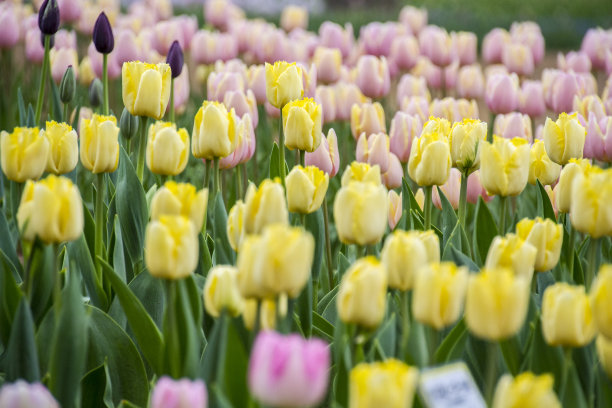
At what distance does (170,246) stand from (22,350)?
363 mm

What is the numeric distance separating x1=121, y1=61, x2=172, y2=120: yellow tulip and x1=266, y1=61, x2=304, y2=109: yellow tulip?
261 mm

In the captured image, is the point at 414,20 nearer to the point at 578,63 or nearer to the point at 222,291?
the point at 578,63

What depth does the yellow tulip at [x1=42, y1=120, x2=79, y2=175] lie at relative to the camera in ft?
5.21

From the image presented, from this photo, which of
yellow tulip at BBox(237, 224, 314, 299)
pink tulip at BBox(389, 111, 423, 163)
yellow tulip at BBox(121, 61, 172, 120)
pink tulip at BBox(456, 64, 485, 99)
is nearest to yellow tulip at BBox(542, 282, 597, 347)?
yellow tulip at BBox(237, 224, 314, 299)

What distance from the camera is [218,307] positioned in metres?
1.22

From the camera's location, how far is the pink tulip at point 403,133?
227 centimetres

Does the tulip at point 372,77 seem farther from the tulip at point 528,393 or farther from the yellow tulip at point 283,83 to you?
the tulip at point 528,393

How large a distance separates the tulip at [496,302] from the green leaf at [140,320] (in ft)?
1.97

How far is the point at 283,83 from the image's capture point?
6.36ft

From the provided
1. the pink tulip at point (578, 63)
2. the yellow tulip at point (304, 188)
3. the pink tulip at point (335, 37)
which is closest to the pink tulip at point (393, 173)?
the yellow tulip at point (304, 188)

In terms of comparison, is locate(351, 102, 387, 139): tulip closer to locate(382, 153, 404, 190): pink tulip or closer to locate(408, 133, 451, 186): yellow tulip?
locate(382, 153, 404, 190): pink tulip

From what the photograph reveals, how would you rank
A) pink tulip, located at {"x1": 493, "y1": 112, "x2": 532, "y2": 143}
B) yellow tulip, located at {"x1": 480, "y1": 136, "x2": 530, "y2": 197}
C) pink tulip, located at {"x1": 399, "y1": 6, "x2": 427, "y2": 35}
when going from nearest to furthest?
yellow tulip, located at {"x1": 480, "y1": 136, "x2": 530, "y2": 197}
pink tulip, located at {"x1": 493, "y1": 112, "x2": 532, "y2": 143}
pink tulip, located at {"x1": 399, "y1": 6, "x2": 427, "y2": 35}

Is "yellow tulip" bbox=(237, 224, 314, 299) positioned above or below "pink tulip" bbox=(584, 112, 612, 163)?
above

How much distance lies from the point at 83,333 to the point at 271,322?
1.04 ft
